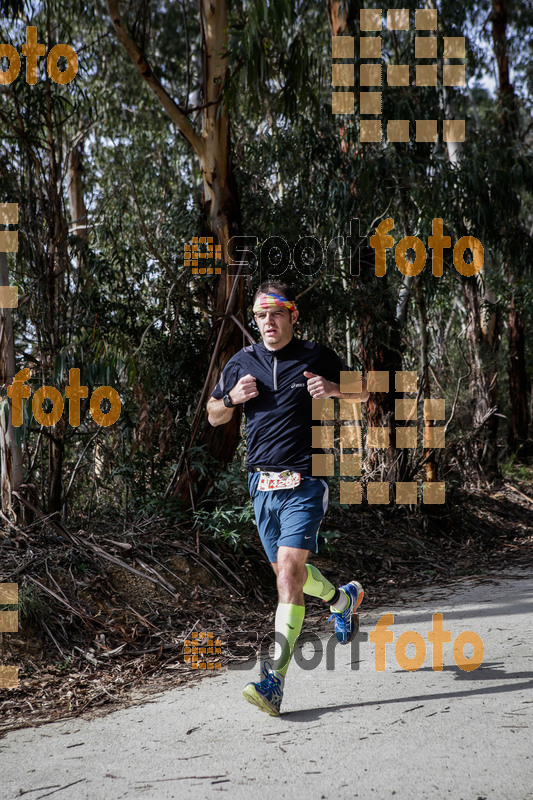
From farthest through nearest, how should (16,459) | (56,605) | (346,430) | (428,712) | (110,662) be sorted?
(346,430), (16,459), (56,605), (110,662), (428,712)

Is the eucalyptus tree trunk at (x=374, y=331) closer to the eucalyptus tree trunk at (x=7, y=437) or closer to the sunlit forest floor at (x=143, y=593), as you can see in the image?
the sunlit forest floor at (x=143, y=593)

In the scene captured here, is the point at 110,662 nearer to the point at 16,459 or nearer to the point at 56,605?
the point at 56,605

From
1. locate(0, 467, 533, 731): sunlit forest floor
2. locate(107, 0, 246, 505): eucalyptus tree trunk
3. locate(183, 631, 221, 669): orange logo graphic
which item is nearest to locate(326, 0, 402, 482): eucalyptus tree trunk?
locate(0, 467, 533, 731): sunlit forest floor

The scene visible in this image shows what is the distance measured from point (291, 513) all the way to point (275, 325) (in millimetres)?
1035

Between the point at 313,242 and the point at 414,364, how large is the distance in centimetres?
385

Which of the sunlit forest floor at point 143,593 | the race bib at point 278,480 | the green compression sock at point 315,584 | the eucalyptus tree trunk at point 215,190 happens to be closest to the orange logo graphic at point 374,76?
the eucalyptus tree trunk at point 215,190

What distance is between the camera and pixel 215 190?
8.09 metres

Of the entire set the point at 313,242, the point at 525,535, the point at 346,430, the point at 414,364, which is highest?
the point at 313,242

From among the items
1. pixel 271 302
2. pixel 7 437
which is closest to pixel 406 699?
pixel 271 302

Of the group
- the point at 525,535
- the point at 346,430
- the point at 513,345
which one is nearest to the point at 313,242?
the point at 346,430

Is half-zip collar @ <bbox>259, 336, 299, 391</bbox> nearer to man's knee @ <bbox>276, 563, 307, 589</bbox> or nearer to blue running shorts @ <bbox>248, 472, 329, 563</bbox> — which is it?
blue running shorts @ <bbox>248, 472, 329, 563</bbox>

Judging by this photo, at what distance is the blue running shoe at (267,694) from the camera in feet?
12.4

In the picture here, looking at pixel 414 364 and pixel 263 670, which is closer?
pixel 263 670

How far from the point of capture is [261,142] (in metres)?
9.50
